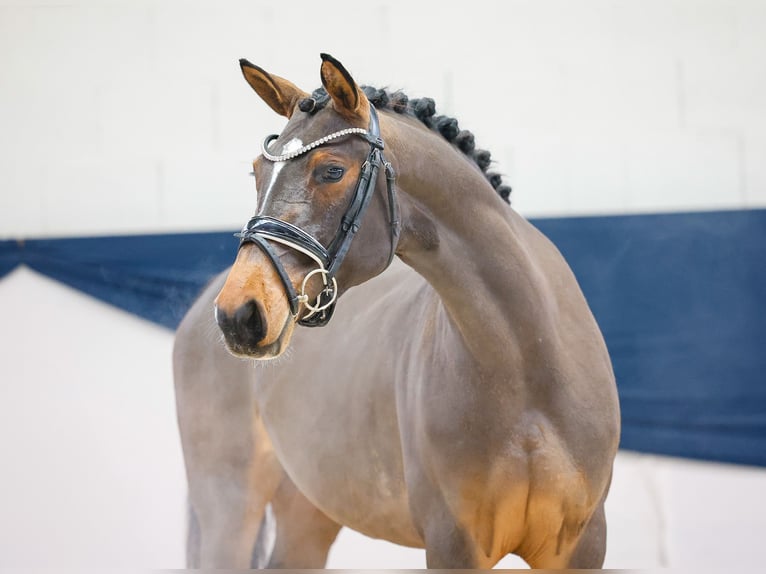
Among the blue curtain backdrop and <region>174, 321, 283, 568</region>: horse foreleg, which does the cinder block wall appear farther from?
<region>174, 321, 283, 568</region>: horse foreleg

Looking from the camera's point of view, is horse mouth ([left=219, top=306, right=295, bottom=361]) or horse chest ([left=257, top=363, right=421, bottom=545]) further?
horse chest ([left=257, top=363, right=421, bottom=545])

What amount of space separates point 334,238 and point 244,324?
261mm

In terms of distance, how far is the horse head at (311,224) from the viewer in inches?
67.2

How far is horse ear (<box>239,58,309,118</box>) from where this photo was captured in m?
2.00

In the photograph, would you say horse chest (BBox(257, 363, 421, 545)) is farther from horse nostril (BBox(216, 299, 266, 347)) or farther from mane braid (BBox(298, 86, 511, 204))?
horse nostril (BBox(216, 299, 266, 347))

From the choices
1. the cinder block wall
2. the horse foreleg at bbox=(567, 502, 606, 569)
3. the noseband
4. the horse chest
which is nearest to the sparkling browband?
the noseband

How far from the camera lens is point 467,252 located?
6.77ft

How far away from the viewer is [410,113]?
84.1 inches

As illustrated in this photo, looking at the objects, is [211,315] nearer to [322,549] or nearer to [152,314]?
[322,549]

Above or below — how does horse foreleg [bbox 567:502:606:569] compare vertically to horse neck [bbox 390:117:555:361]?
below

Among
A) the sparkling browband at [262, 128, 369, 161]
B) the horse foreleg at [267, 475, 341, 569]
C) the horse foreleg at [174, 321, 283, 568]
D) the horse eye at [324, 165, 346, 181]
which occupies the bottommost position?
the horse foreleg at [267, 475, 341, 569]

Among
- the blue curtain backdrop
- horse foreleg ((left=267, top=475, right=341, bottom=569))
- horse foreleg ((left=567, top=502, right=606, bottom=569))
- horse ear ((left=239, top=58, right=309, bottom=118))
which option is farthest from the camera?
the blue curtain backdrop

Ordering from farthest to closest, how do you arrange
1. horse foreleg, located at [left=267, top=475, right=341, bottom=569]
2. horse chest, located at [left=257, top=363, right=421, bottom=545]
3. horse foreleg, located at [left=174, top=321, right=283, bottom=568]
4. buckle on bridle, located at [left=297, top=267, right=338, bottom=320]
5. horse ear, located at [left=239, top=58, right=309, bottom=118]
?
horse foreleg, located at [left=267, top=475, right=341, bottom=569]
horse foreleg, located at [left=174, top=321, right=283, bottom=568]
horse chest, located at [left=257, top=363, right=421, bottom=545]
horse ear, located at [left=239, top=58, right=309, bottom=118]
buckle on bridle, located at [left=297, top=267, right=338, bottom=320]

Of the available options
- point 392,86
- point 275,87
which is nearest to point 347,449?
point 275,87
